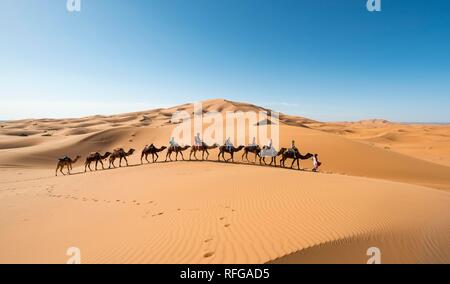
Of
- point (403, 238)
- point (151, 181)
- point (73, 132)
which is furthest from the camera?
point (73, 132)

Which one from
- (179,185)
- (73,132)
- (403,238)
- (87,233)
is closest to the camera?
(403,238)

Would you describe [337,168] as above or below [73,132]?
below

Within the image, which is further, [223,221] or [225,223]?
[223,221]

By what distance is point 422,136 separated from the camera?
2099 inches

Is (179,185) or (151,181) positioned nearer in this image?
(179,185)

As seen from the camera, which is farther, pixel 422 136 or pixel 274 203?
pixel 422 136
